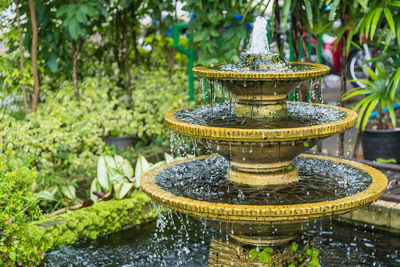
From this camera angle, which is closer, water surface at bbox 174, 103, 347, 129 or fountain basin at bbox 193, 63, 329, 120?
fountain basin at bbox 193, 63, 329, 120

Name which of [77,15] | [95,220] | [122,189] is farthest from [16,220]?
[77,15]

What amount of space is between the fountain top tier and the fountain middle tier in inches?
12.7

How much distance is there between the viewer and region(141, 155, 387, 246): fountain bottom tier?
3236 millimetres

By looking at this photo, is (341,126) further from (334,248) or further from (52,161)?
(52,161)

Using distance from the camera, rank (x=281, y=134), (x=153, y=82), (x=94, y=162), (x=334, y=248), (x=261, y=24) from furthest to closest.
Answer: (x=153, y=82)
(x=94, y=162)
(x=334, y=248)
(x=261, y=24)
(x=281, y=134)

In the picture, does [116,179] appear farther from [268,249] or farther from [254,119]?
[268,249]

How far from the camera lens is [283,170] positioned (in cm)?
382

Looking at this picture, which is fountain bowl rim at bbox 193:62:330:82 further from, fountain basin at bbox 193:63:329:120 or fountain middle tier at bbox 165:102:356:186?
fountain middle tier at bbox 165:102:356:186

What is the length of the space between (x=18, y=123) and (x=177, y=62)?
337 centimetres

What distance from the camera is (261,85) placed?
3.66 metres

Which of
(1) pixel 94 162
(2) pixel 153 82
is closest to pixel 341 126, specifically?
(1) pixel 94 162

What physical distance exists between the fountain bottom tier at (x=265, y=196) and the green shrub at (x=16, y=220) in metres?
0.95

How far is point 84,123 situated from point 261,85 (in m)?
3.55

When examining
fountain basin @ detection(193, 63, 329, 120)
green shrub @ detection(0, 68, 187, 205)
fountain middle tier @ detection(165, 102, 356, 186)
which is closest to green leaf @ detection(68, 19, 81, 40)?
green shrub @ detection(0, 68, 187, 205)
